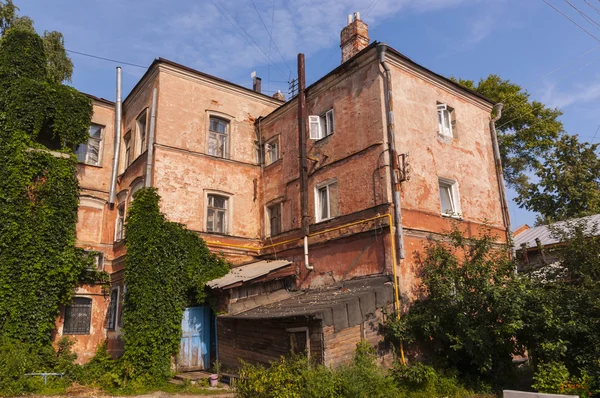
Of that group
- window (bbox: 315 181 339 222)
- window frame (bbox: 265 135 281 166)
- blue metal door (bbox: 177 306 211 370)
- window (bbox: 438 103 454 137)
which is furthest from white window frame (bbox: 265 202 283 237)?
window (bbox: 438 103 454 137)

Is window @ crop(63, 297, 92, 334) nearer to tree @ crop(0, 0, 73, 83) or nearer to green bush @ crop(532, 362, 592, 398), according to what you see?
tree @ crop(0, 0, 73, 83)

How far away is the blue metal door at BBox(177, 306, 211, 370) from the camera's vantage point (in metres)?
14.2

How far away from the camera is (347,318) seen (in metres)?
10.3

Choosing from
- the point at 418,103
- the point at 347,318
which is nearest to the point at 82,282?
the point at 347,318

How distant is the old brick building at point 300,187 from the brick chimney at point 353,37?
61mm

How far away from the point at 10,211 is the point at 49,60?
→ 403 inches

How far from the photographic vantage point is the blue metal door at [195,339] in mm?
14211

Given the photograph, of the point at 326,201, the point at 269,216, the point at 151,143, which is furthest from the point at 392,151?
the point at 151,143

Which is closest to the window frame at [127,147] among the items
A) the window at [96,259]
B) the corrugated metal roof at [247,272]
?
the window at [96,259]

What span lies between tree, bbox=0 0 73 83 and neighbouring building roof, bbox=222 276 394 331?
1548cm

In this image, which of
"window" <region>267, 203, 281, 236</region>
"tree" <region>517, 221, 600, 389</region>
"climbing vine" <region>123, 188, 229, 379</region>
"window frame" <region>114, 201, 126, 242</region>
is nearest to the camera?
"tree" <region>517, 221, 600, 389</region>

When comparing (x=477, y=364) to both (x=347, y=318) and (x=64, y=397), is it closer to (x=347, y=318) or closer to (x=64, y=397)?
(x=347, y=318)

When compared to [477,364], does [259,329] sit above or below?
above

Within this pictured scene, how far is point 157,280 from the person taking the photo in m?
13.6
